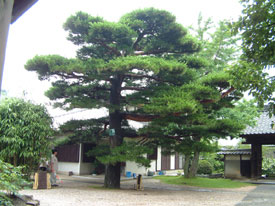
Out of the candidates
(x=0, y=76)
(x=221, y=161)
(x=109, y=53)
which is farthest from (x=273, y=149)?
(x=0, y=76)

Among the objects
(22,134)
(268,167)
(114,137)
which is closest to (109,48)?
(114,137)

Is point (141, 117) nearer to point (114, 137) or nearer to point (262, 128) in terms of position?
point (114, 137)

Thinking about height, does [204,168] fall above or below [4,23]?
below

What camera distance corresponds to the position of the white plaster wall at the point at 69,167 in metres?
18.7

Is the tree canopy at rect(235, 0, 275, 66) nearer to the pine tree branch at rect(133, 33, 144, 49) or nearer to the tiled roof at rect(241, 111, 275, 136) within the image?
the pine tree branch at rect(133, 33, 144, 49)

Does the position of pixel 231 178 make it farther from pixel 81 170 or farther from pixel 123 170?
pixel 81 170

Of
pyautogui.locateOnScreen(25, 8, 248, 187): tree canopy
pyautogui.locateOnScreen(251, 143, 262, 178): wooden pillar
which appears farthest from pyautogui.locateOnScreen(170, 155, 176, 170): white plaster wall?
pyautogui.locateOnScreen(25, 8, 248, 187): tree canopy

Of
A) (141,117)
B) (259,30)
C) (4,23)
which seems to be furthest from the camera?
(141,117)

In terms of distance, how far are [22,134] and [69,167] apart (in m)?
9.41

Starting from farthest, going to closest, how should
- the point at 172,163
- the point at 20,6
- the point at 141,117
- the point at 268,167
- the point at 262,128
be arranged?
the point at 172,163, the point at 268,167, the point at 262,128, the point at 141,117, the point at 20,6

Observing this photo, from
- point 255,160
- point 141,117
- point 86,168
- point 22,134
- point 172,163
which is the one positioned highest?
point 141,117

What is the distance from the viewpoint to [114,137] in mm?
11984

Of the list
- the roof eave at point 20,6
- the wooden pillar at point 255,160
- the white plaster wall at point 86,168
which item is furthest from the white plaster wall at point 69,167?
the roof eave at point 20,6

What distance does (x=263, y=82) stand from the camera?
5.40m
